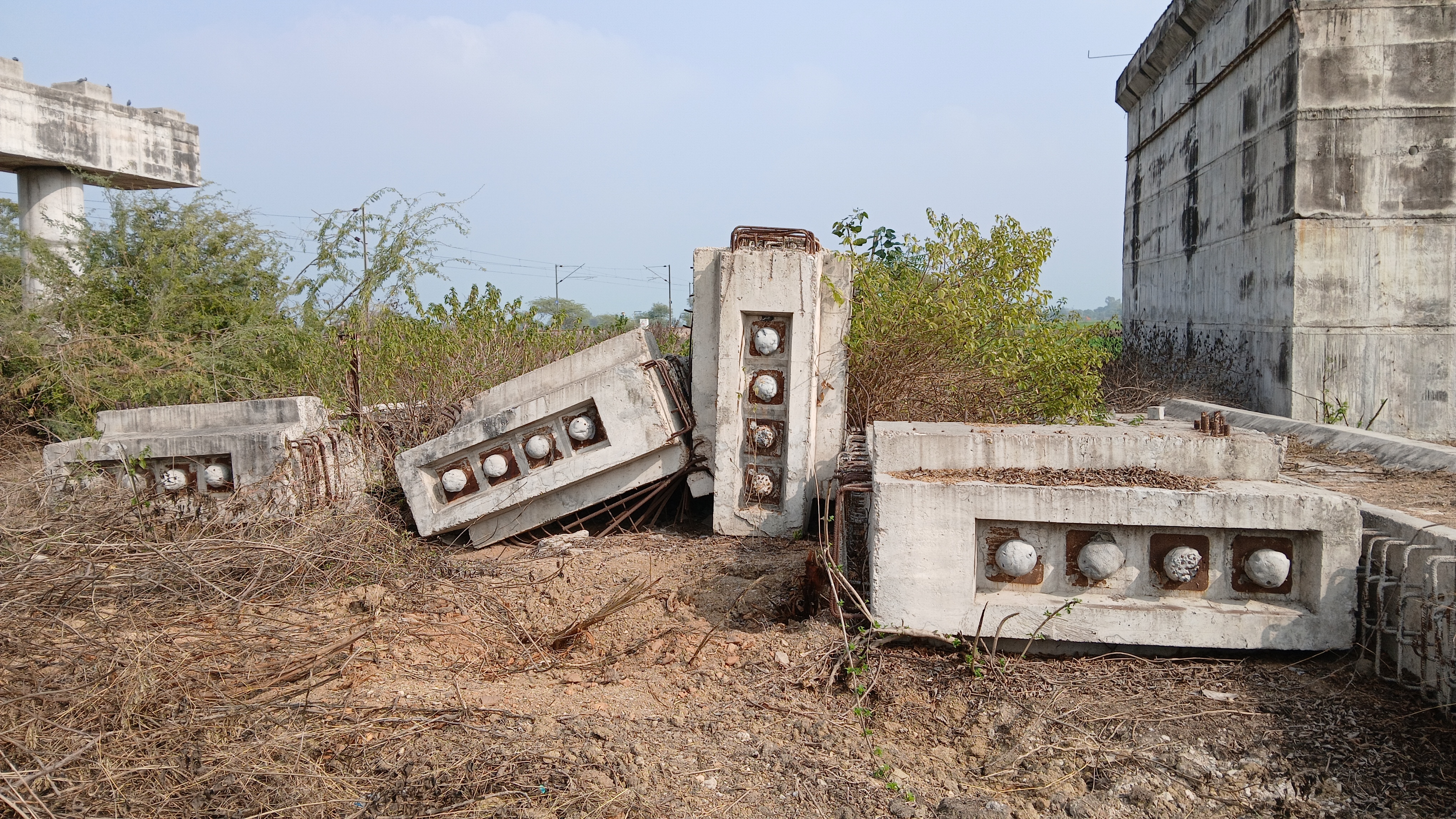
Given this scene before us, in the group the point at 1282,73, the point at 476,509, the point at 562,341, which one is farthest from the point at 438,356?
the point at 1282,73

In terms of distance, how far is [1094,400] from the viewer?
8.01m

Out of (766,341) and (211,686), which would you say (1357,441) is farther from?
(211,686)

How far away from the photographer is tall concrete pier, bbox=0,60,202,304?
16328 mm

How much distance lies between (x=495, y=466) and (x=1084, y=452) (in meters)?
3.62

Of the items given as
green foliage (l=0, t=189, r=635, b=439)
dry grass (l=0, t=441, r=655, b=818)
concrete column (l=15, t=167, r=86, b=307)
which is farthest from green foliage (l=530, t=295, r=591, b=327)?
concrete column (l=15, t=167, r=86, b=307)

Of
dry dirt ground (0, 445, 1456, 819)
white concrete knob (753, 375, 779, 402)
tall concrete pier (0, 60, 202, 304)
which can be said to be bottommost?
dry dirt ground (0, 445, 1456, 819)

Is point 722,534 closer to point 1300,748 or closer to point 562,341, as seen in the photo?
point 1300,748

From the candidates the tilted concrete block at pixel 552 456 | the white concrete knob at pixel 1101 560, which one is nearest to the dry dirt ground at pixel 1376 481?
the white concrete knob at pixel 1101 560

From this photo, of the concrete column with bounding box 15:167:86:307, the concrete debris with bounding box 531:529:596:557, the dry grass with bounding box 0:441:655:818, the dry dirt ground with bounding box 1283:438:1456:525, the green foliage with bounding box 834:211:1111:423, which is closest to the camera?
the dry grass with bounding box 0:441:655:818

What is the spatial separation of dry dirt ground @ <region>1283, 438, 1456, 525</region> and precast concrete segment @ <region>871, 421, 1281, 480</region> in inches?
25.1

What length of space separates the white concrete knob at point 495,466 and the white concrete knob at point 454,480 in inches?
6.0

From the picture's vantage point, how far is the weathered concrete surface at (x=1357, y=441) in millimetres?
5918

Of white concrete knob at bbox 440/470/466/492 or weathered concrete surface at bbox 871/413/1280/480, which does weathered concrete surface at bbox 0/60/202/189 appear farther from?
weathered concrete surface at bbox 871/413/1280/480

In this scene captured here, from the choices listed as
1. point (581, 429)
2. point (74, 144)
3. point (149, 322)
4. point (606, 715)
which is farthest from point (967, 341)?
point (74, 144)
